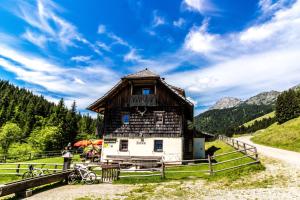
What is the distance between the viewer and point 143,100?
26.7 metres

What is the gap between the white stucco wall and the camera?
25.1 metres

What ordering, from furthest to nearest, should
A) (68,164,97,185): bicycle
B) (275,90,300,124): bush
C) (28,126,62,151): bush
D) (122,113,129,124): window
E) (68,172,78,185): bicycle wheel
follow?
(275,90,300,124): bush → (28,126,62,151): bush → (122,113,129,124): window → (68,172,78,185): bicycle wheel → (68,164,97,185): bicycle

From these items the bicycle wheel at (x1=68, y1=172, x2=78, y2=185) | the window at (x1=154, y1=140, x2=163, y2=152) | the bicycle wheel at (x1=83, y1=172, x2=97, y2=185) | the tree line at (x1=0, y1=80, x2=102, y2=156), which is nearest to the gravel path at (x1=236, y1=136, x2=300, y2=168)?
the window at (x1=154, y1=140, x2=163, y2=152)

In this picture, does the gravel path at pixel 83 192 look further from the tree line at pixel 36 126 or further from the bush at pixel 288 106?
the bush at pixel 288 106

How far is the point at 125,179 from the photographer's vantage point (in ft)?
56.4

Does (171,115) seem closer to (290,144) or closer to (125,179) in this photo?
(125,179)

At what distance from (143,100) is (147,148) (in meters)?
4.83

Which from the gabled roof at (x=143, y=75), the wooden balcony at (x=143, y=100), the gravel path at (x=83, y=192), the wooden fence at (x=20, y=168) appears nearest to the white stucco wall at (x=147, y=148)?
the wooden balcony at (x=143, y=100)

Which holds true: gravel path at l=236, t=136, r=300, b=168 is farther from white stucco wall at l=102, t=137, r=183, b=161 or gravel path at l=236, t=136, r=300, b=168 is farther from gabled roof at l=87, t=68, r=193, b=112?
gabled roof at l=87, t=68, r=193, b=112

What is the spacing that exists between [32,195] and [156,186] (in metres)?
6.44

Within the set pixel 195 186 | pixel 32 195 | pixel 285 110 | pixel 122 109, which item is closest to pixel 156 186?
pixel 195 186

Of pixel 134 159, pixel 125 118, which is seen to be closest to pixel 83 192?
pixel 134 159

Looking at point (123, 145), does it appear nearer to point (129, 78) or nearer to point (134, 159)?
point (134, 159)

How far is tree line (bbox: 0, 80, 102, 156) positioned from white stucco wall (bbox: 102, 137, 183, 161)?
80.9ft
